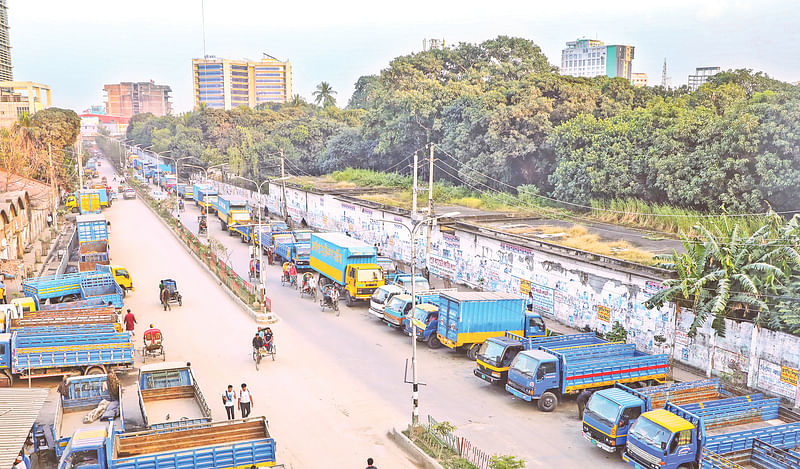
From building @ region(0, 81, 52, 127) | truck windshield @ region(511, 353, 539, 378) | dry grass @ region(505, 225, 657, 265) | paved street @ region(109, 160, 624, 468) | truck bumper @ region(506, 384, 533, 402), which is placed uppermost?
building @ region(0, 81, 52, 127)

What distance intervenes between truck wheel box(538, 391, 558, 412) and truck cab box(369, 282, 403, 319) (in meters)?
10.3

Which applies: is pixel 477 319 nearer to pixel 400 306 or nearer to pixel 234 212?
pixel 400 306

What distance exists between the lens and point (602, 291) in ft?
87.1

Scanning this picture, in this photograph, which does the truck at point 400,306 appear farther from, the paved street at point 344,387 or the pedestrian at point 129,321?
the pedestrian at point 129,321

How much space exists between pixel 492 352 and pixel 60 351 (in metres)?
13.8

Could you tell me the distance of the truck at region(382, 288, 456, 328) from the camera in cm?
2717

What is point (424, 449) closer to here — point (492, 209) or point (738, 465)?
point (738, 465)

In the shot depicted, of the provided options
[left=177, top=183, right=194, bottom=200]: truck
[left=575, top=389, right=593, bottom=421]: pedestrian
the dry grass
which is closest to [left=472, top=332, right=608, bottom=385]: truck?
[left=575, top=389, right=593, bottom=421]: pedestrian

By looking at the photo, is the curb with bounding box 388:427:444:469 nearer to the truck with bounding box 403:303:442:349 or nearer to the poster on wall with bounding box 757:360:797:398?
the truck with bounding box 403:303:442:349

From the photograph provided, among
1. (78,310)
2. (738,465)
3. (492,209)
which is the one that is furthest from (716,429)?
(492,209)

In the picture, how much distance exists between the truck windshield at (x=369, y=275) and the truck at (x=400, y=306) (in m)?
3.70

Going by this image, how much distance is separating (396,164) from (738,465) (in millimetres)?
65369

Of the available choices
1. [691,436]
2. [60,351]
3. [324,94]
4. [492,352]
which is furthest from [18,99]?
[691,436]

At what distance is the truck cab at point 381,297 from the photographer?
94.3 ft
